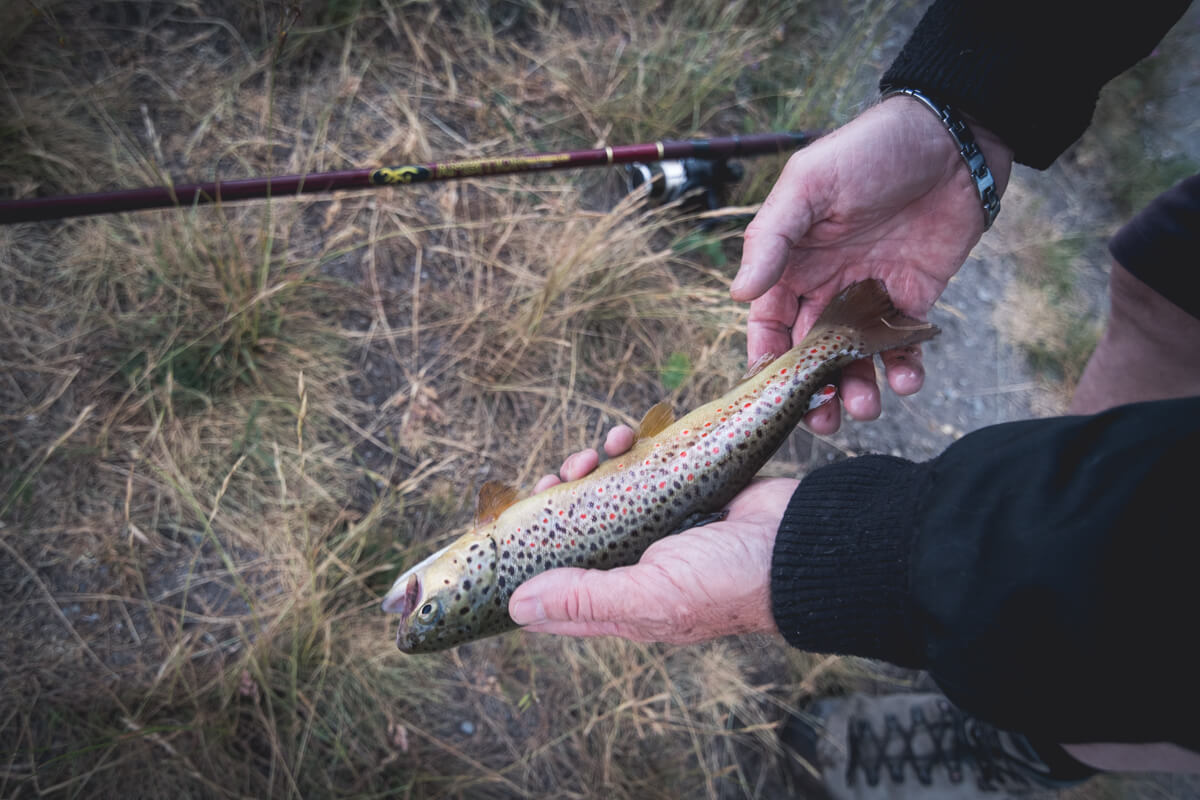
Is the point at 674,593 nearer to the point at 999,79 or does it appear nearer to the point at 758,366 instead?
the point at 758,366

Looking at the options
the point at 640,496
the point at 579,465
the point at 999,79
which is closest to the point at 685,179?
the point at 999,79

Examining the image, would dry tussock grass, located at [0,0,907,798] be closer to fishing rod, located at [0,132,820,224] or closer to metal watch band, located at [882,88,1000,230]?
fishing rod, located at [0,132,820,224]

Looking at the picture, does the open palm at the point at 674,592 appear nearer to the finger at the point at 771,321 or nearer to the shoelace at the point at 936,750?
the finger at the point at 771,321

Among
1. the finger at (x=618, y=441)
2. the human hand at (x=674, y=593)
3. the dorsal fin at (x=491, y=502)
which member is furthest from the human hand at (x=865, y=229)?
the dorsal fin at (x=491, y=502)

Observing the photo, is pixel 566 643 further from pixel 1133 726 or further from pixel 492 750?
pixel 1133 726

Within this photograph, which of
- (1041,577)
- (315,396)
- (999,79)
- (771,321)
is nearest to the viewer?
(1041,577)

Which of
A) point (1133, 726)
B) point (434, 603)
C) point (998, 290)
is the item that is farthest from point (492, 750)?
point (998, 290)
